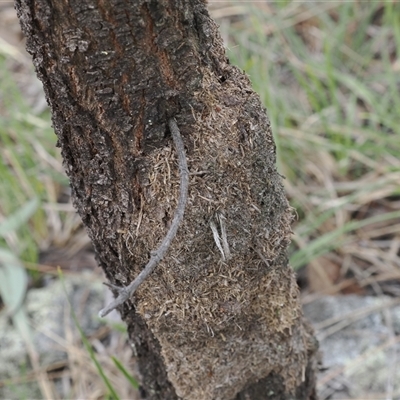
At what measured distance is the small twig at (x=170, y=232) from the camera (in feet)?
1.83

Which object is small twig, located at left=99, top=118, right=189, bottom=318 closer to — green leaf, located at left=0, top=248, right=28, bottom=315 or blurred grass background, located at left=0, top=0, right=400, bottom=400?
blurred grass background, located at left=0, top=0, right=400, bottom=400

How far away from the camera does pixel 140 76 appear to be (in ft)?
1.92

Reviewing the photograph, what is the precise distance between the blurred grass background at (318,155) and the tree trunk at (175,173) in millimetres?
623

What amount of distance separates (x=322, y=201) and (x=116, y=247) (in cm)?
104

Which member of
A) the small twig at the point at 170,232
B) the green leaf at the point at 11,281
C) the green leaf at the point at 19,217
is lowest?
the green leaf at the point at 11,281

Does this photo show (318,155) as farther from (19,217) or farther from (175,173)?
(175,173)

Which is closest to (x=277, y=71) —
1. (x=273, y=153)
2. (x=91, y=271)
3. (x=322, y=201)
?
(x=322, y=201)

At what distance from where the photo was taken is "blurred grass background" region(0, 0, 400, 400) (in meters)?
1.55

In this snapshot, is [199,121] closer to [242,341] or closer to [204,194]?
[204,194]

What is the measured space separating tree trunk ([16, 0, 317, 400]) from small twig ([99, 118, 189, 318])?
1 cm

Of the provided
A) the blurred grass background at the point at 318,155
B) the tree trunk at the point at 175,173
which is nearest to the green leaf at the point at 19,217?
the blurred grass background at the point at 318,155

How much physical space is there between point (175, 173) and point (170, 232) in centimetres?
9

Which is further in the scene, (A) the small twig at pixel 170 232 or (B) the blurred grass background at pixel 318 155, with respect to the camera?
(B) the blurred grass background at pixel 318 155

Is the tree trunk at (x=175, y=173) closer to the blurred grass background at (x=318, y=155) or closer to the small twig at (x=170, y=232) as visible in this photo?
the small twig at (x=170, y=232)
